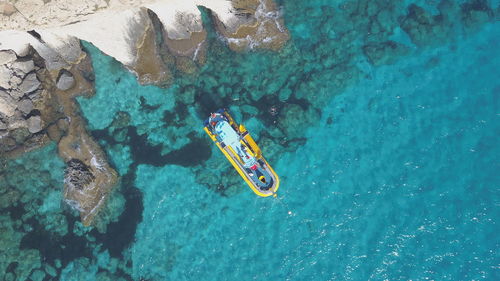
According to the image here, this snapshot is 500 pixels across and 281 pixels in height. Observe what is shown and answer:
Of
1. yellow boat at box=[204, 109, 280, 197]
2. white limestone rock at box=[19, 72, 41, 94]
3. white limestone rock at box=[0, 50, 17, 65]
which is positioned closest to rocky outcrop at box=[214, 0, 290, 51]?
yellow boat at box=[204, 109, 280, 197]

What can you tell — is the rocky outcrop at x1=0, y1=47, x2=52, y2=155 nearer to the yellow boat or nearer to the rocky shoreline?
the rocky shoreline

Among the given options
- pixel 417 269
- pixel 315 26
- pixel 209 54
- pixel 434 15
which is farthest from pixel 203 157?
pixel 434 15

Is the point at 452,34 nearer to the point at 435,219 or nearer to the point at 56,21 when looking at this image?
the point at 435,219

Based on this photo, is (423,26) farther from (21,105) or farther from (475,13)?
(21,105)

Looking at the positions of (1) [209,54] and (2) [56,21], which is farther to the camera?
(1) [209,54]

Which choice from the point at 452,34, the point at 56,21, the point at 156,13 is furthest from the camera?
the point at 452,34

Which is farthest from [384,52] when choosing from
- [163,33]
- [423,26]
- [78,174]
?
[78,174]
